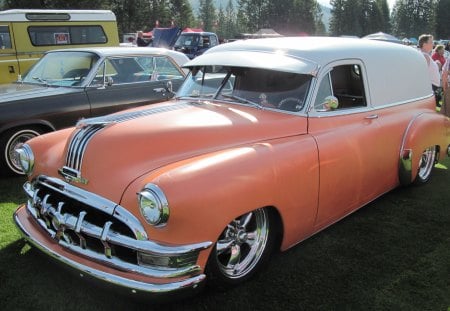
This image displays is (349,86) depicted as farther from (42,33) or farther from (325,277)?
(42,33)

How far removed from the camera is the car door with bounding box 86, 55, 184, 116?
5922 millimetres

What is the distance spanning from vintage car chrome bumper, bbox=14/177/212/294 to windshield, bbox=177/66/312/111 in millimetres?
1491

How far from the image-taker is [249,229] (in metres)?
3.07

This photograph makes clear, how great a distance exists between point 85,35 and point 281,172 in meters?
8.84

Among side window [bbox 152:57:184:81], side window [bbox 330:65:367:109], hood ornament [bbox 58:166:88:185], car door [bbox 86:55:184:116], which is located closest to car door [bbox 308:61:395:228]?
side window [bbox 330:65:367:109]

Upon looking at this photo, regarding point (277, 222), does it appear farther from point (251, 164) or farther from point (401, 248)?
point (401, 248)

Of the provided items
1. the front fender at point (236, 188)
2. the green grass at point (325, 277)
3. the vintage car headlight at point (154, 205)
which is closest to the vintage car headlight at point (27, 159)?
the green grass at point (325, 277)

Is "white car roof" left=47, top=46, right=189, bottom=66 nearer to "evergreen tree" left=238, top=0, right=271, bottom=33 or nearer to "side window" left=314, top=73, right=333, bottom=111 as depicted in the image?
"side window" left=314, top=73, right=333, bottom=111

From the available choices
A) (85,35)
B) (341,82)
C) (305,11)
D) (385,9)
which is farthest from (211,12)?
(341,82)

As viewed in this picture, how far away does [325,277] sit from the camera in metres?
3.20

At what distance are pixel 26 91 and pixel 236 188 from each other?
4047 mm

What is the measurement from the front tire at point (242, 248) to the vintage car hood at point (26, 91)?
3694mm

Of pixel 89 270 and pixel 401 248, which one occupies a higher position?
pixel 89 270

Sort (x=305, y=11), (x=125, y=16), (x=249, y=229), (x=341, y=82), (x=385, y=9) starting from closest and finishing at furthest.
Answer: (x=249, y=229) → (x=341, y=82) → (x=125, y=16) → (x=305, y=11) → (x=385, y=9)
